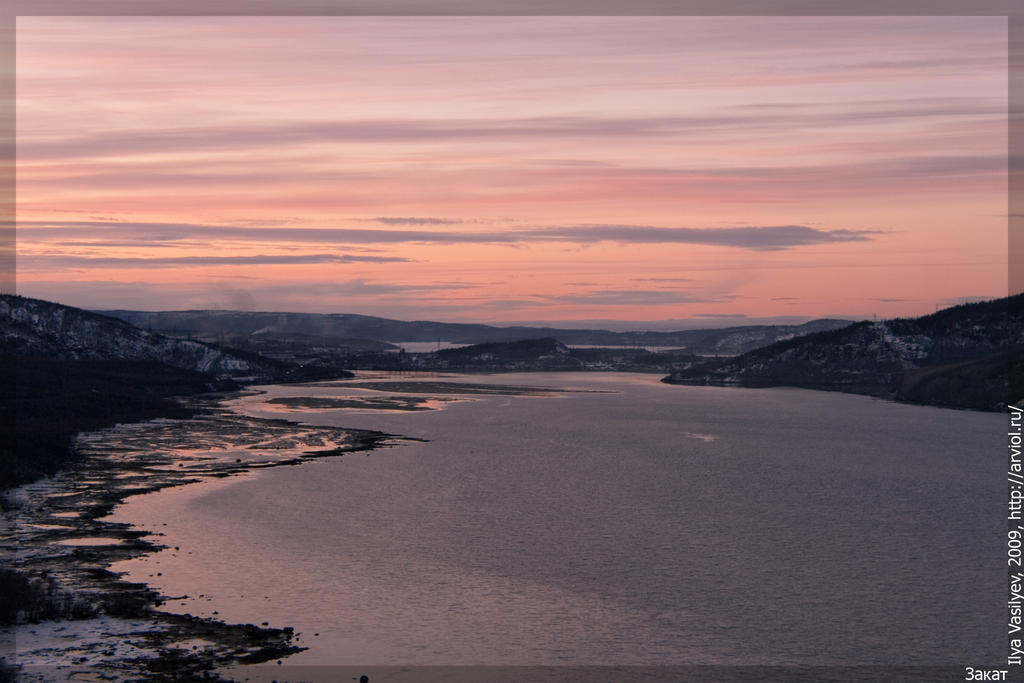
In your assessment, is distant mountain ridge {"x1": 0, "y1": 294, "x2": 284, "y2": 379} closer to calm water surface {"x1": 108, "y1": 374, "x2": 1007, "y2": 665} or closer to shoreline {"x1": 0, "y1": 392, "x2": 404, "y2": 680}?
shoreline {"x1": 0, "y1": 392, "x2": 404, "y2": 680}

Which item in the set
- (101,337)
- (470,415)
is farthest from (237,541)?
(101,337)

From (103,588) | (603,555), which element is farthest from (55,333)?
(603,555)

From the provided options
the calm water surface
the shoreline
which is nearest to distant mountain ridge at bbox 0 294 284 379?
the shoreline

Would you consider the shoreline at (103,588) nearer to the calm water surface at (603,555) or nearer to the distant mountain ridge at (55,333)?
the calm water surface at (603,555)

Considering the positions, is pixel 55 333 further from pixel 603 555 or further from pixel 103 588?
pixel 603 555

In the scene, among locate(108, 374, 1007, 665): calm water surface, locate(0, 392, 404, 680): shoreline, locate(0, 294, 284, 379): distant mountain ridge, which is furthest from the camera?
locate(0, 294, 284, 379): distant mountain ridge
